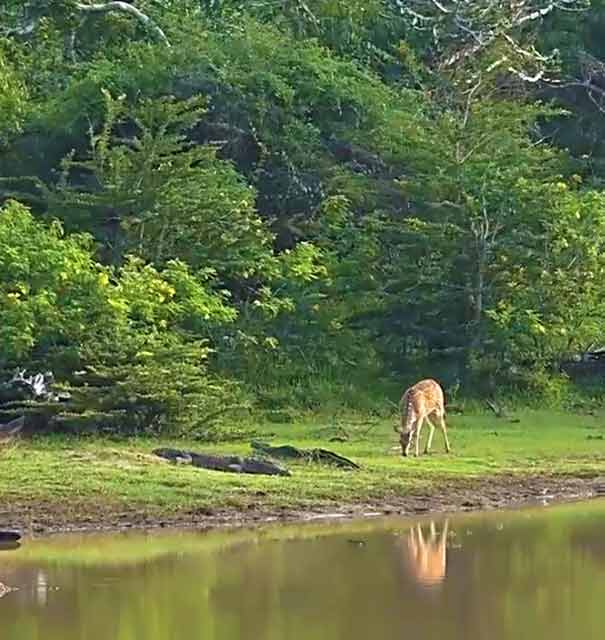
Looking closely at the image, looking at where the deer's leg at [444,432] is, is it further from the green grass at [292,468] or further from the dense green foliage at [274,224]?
the dense green foliage at [274,224]

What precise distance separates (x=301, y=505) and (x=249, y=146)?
10410mm

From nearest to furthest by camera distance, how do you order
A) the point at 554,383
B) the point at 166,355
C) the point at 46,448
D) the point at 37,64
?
the point at 46,448 < the point at 166,355 < the point at 554,383 < the point at 37,64

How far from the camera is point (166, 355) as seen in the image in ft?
55.9

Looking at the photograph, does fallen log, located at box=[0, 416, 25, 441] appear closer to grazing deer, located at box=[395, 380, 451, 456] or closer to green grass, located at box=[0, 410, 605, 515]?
green grass, located at box=[0, 410, 605, 515]

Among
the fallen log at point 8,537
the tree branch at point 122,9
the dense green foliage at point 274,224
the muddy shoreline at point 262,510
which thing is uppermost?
the tree branch at point 122,9

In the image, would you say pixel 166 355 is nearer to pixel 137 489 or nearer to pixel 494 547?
pixel 137 489

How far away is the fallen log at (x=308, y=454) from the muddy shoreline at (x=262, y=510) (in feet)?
3.29

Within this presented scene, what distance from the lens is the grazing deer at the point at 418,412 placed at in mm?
16359

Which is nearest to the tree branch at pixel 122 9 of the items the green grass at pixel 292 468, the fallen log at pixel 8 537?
the green grass at pixel 292 468

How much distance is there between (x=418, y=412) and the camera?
1656 centimetres

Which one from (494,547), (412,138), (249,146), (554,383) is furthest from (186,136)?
(494,547)

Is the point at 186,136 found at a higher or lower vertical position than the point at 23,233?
higher

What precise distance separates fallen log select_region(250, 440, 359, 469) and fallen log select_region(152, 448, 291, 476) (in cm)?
62

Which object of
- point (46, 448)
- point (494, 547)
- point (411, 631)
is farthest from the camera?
point (46, 448)
